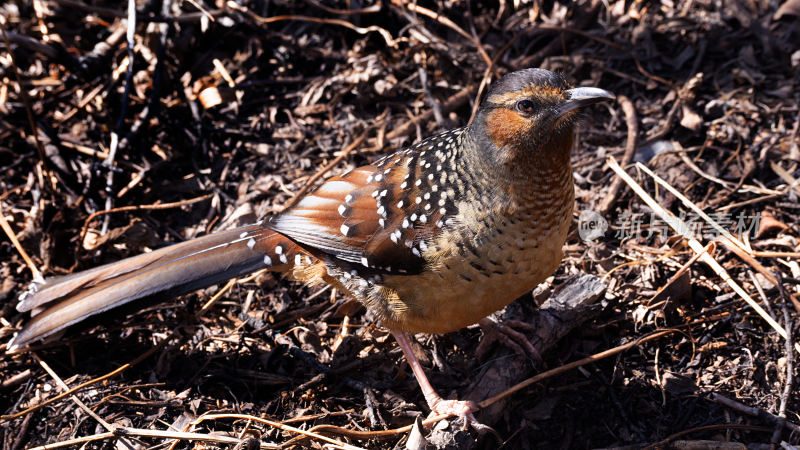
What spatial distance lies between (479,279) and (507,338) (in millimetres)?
607

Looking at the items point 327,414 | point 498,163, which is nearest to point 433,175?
point 498,163

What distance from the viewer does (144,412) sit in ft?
10.5

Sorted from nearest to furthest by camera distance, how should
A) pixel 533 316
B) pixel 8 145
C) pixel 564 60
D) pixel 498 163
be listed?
pixel 498 163
pixel 533 316
pixel 8 145
pixel 564 60

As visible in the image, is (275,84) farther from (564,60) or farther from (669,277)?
(669,277)

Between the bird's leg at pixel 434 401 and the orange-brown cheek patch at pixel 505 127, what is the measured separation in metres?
1.22

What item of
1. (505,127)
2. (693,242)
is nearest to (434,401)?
(505,127)

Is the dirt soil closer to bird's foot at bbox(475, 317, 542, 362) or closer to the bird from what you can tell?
bird's foot at bbox(475, 317, 542, 362)

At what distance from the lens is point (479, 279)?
2768 millimetres

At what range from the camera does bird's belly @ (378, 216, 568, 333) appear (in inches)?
108

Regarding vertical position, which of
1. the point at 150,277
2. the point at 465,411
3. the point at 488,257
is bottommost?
the point at 465,411

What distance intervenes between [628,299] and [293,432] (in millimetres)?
2150

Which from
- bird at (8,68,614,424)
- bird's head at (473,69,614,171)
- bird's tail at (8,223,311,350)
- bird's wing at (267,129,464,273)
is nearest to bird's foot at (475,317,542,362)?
bird at (8,68,614,424)

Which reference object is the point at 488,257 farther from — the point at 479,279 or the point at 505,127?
the point at 505,127

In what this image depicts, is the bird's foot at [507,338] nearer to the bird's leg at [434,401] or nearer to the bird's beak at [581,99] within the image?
the bird's leg at [434,401]
